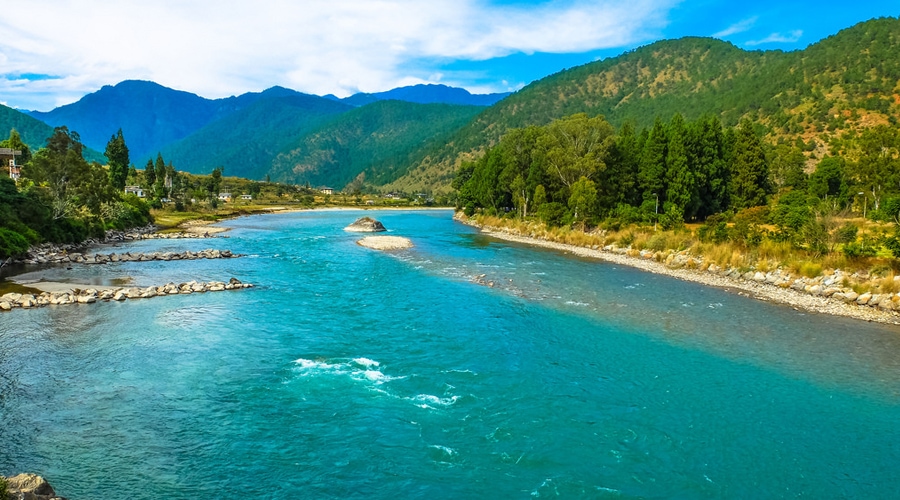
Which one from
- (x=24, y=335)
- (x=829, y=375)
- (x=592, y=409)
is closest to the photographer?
(x=592, y=409)

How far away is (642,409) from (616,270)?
2679cm

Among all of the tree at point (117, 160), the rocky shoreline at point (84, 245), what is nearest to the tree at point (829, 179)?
the rocky shoreline at point (84, 245)

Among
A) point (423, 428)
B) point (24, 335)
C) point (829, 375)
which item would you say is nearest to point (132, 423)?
point (423, 428)

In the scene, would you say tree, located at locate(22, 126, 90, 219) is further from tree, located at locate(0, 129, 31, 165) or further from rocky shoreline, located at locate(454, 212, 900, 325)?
rocky shoreline, located at locate(454, 212, 900, 325)

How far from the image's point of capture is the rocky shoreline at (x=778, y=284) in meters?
28.0

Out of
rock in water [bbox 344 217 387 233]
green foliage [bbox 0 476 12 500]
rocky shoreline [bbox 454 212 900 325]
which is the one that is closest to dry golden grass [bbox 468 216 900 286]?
rocky shoreline [bbox 454 212 900 325]

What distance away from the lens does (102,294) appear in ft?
101

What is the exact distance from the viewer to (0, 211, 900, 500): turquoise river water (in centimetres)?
1257

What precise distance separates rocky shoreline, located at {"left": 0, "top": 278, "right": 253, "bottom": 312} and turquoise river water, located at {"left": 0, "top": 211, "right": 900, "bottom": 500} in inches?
65.9

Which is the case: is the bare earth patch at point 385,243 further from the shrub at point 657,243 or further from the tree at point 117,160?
the tree at point 117,160

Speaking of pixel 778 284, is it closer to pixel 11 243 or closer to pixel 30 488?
pixel 30 488

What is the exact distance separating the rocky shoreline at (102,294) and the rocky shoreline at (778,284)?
3135cm

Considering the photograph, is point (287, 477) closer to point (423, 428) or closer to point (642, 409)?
point (423, 428)

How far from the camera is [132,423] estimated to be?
1478 cm
